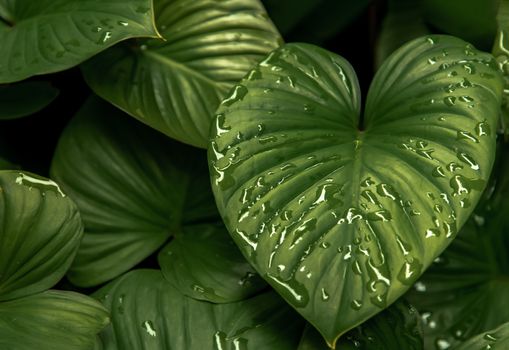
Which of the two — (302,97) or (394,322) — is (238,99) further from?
(394,322)

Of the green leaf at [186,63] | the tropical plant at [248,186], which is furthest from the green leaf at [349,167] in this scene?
the green leaf at [186,63]

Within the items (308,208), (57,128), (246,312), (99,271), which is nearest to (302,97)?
(308,208)

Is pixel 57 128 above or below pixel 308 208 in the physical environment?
below

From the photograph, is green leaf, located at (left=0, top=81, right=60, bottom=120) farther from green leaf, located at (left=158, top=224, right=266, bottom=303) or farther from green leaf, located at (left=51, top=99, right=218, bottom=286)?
green leaf, located at (left=158, top=224, right=266, bottom=303)

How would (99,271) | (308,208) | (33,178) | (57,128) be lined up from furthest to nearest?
(57,128) < (99,271) < (33,178) < (308,208)

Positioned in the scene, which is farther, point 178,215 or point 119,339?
point 178,215

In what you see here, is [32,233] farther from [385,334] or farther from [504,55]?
[504,55]

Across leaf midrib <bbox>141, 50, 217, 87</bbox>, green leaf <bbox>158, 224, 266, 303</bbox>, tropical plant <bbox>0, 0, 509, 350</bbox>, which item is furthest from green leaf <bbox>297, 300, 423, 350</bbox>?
leaf midrib <bbox>141, 50, 217, 87</bbox>
